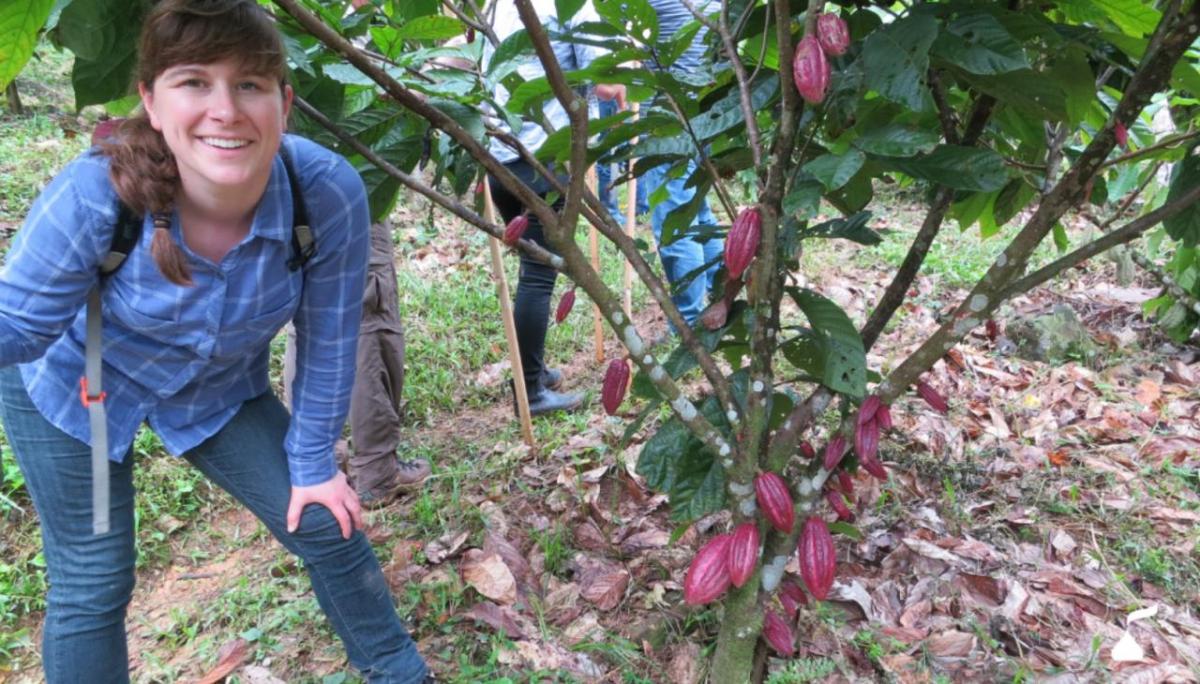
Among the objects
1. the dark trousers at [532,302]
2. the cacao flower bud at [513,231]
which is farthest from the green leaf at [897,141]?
the dark trousers at [532,302]

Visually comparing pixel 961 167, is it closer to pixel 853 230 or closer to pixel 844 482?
pixel 853 230

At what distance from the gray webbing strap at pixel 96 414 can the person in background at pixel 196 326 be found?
1 centimetres

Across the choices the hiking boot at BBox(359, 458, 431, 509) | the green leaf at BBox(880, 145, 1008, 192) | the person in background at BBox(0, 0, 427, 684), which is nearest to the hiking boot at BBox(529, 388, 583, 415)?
the hiking boot at BBox(359, 458, 431, 509)

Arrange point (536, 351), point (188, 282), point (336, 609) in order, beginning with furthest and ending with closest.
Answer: point (536, 351)
point (336, 609)
point (188, 282)

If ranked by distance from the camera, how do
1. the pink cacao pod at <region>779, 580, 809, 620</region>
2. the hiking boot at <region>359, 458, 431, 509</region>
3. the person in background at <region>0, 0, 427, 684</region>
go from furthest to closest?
the hiking boot at <region>359, 458, 431, 509</region> < the pink cacao pod at <region>779, 580, 809, 620</region> < the person in background at <region>0, 0, 427, 684</region>

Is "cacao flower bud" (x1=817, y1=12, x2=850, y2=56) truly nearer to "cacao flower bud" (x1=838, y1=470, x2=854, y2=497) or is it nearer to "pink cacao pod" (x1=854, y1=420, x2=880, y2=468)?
"pink cacao pod" (x1=854, y1=420, x2=880, y2=468)

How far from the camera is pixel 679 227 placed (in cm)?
160

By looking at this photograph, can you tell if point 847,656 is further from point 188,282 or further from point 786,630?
point 188,282

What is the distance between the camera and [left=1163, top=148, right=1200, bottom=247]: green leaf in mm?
1354

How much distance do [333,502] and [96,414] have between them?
44 cm

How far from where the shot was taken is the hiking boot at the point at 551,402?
3.12 metres

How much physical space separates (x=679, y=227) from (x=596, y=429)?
1.44 meters

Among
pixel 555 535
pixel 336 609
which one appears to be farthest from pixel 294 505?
pixel 555 535

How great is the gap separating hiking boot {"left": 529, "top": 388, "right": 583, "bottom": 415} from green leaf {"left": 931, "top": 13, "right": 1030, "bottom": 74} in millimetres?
2262
